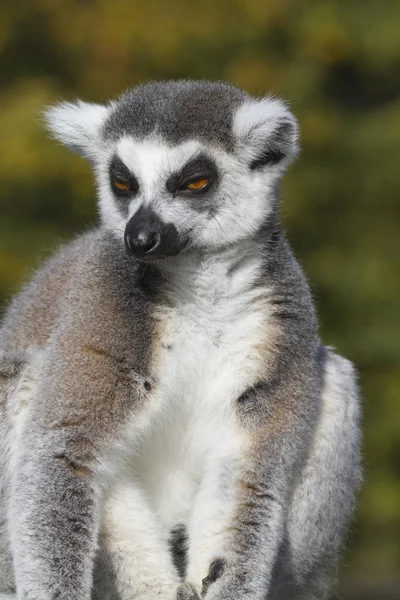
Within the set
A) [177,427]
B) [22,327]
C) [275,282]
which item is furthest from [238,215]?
[22,327]

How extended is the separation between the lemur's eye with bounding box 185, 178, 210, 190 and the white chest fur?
0.42 metres

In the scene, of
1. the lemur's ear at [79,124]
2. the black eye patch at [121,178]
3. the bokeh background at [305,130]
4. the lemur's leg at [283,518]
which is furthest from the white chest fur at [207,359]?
the bokeh background at [305,130]

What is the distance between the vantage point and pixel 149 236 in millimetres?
5680

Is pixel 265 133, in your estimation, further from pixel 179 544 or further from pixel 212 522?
pixel 179 544

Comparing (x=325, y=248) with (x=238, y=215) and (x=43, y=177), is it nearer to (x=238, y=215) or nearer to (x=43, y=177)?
(x=43, y=177)

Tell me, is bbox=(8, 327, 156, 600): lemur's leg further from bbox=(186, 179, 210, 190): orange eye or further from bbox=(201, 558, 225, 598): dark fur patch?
bbox=(186, 179, 210, 190): orange eye

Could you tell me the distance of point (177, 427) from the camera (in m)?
6.17

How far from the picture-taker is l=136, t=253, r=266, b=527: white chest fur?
5.99 metres

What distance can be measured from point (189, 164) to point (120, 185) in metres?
0.40

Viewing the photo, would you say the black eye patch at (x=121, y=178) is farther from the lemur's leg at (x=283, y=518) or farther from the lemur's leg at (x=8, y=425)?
the lemur's leg at (x=283, y=518)

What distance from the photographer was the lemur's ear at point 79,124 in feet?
21.1

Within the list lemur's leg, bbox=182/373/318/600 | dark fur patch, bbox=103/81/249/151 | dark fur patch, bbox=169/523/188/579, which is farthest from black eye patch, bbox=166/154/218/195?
dark fur patch, bbox=169/523/188/579

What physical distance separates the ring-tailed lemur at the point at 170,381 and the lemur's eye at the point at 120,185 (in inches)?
0.5

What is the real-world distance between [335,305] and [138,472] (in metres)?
10.2
